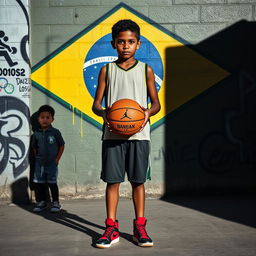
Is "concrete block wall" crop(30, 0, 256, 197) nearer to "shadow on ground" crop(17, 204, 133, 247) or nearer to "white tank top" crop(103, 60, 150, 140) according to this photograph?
"shadow on ground" crop(17, 204, 133, 247)

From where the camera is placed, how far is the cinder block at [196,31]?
18.2ft

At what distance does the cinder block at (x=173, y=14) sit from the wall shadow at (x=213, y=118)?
40cm

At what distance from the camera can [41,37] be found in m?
5.53

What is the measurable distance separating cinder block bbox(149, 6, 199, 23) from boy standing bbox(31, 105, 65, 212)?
1905 mm

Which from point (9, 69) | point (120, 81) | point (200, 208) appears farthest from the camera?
point (9, 69)

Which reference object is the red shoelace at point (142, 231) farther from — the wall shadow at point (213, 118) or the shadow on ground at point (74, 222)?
the wall shadow at point (213, 118)

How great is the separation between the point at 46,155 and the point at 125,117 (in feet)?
6.94

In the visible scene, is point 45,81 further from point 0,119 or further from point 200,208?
point 200,208

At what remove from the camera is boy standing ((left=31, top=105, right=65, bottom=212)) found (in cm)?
513

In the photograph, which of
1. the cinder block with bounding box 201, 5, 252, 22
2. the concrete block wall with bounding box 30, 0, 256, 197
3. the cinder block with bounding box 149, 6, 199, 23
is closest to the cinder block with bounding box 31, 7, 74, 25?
the concrete block wall with bounding box 30, 0, 256, 197

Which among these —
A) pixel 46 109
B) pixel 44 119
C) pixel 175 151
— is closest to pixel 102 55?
pixel 46 109

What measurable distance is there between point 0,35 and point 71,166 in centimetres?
191

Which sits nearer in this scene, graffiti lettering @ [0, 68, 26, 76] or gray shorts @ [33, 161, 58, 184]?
gray shorts @ [33, 161, 58, 184]

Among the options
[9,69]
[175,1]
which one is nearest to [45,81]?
[9,69]
